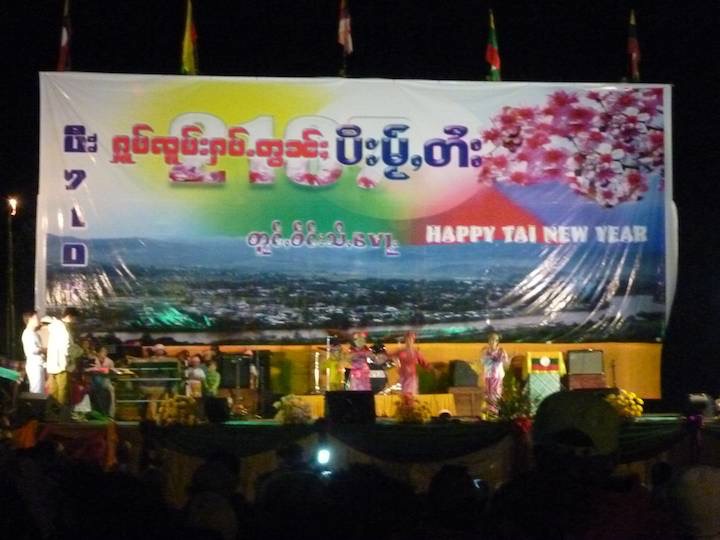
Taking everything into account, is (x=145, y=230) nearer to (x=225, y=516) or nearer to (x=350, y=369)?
(x=350, y=369)

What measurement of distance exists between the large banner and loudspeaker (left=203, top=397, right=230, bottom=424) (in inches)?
117

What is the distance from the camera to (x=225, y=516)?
420 cm

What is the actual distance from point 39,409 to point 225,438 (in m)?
2.77

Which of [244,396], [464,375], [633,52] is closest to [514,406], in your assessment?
[464,375]

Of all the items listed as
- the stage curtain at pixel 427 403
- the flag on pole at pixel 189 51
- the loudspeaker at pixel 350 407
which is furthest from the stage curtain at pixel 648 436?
the flag on pole at pixel 189 51

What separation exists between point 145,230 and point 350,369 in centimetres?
277

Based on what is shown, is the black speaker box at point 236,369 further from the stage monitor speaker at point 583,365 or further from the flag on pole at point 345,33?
the flag on pole at point 345,33

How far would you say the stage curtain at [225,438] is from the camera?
11.1m

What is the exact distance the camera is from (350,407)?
448 inches

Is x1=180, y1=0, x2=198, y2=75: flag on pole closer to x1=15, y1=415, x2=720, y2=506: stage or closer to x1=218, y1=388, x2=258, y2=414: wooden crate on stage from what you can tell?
x1=218, y1=388, x2=258, y2=414: wooden crate on stage

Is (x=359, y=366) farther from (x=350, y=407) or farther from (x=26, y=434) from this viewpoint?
(x=26, y=434)

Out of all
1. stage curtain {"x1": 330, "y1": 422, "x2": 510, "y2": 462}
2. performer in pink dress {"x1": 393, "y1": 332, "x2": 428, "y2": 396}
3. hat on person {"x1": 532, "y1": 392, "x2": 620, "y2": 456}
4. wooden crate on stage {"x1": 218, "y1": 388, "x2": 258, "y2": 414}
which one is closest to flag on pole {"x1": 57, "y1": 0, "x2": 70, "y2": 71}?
wooden crate on stage {"x1": 218, "y1": 388, "x2": 258, "y2": 414}

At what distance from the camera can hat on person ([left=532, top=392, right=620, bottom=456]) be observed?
11.7 ft

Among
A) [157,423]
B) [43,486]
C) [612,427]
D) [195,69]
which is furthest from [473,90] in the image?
[612,427]
